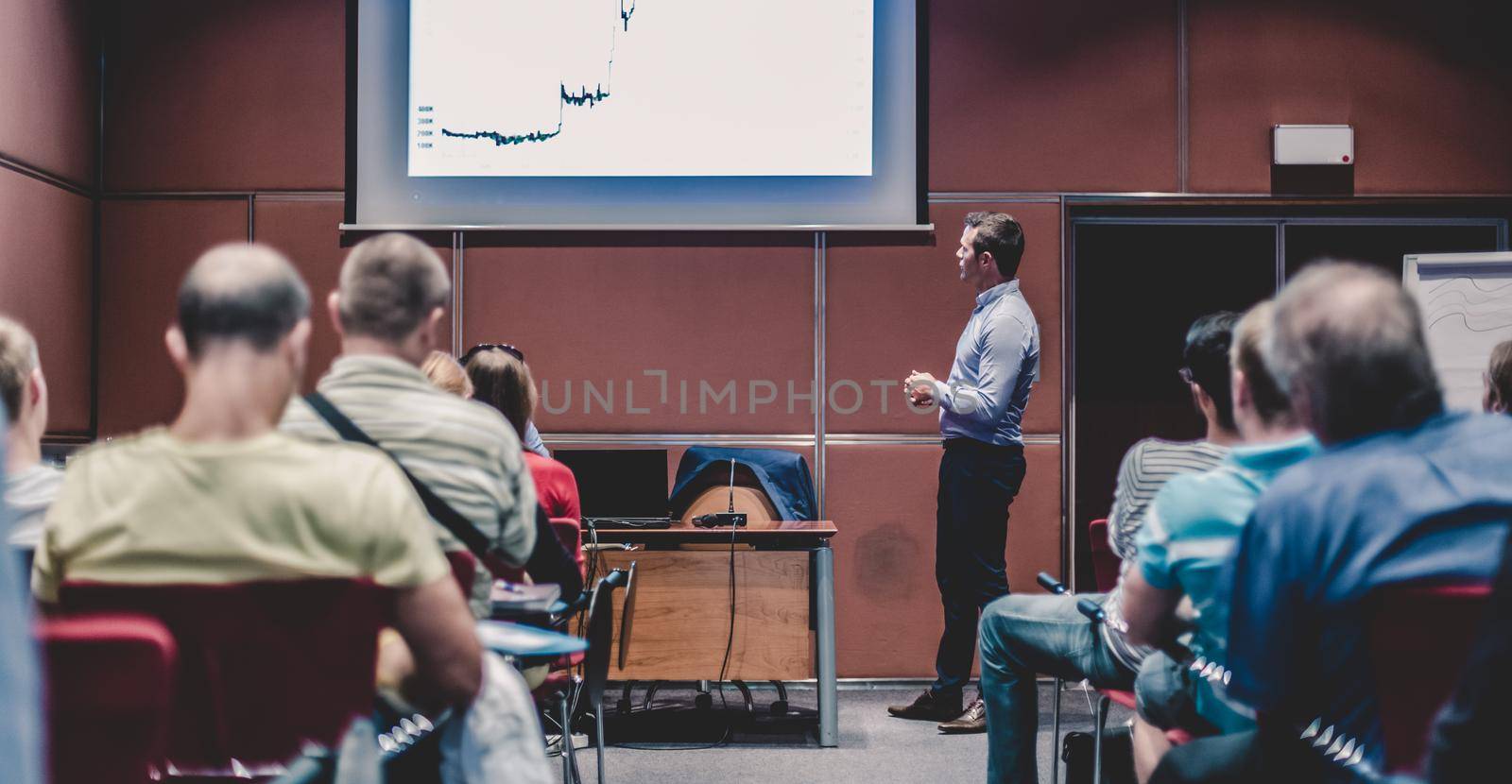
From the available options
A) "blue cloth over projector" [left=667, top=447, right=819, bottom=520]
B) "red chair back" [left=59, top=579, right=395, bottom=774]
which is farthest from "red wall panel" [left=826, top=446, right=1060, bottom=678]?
"red chair back" [left=59, top=579, right=395, bottom=774]

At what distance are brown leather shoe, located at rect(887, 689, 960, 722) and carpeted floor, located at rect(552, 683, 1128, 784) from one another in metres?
0.05

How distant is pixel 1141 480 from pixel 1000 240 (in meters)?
2.08

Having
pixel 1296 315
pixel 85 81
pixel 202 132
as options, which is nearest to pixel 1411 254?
pixel 1296 315

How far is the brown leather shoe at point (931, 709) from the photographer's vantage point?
416 cm

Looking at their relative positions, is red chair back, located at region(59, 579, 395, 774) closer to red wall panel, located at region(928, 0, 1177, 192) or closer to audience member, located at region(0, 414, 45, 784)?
audience member, located at region(0, 414, 45, 784)

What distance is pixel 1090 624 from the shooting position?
2.50m

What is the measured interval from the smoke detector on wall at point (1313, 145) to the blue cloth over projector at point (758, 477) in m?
2.48

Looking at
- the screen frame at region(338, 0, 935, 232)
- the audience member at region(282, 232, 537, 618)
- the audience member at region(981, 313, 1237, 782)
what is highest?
the screen frame at region(338, 0, 935, 232)

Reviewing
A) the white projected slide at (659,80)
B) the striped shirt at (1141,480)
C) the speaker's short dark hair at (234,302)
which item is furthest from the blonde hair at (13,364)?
the white projected slide at (659,80)

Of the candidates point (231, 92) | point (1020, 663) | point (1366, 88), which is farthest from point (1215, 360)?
point (231, 92)

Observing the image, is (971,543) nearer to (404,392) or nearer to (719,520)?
(719,520)

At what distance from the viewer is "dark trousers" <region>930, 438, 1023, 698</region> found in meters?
4.04

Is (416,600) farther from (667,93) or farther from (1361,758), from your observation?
(667,93)

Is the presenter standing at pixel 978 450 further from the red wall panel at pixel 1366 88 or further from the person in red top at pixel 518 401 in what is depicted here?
the person in red top at pixel 518 401
